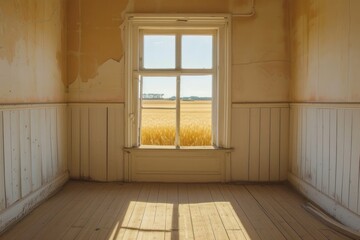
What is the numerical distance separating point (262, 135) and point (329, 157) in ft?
4.41

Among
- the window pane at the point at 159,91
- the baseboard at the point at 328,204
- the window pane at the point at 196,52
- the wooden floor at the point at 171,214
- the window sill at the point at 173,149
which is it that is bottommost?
the wooden floor at the point at 171,214

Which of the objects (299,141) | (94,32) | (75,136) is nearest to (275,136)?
(299,141)

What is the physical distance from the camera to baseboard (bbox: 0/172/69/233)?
3125 mm

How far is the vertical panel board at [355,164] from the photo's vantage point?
3.08 meters

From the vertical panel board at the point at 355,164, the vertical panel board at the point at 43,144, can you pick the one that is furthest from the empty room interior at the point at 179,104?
the vertical panel board at the point at 355,164

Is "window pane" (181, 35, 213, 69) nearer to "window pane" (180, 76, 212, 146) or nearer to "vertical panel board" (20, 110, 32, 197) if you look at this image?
"window pane" (180, 76, 212, 146)

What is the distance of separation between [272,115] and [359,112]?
186cm

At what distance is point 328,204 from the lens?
3607 mm

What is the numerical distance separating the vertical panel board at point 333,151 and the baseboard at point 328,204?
123 millimetres

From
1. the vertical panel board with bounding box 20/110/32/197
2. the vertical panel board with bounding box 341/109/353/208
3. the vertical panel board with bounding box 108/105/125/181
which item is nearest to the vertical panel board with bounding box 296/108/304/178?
the vertical panel board with bounding box 341/109/353/208

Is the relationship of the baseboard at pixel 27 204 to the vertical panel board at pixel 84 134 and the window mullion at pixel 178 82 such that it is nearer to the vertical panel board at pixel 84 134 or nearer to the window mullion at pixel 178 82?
the vertical panel board at pixel 84 134

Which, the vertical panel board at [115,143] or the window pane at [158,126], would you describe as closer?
the vertical panel board at [115,143]

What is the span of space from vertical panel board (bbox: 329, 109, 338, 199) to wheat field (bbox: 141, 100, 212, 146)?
6.39ft

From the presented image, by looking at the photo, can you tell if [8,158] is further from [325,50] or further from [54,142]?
[325,50]
